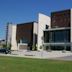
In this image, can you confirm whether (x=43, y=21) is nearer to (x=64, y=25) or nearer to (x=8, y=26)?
(x=64, y=25)

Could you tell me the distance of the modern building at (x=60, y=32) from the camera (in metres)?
92.6

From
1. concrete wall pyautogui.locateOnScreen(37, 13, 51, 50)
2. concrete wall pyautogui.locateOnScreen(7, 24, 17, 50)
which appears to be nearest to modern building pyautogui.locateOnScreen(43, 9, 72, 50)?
concrete wall pyautogui.locateOnScreen(37, 13, 51, 50)

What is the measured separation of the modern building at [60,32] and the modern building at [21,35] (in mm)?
11871

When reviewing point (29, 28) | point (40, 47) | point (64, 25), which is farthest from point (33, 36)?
point (64, 25)

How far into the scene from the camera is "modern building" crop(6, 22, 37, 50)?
114525 millimetres

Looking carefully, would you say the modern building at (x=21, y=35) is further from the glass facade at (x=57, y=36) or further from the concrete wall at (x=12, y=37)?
the glass facade at (x=57, y=36)

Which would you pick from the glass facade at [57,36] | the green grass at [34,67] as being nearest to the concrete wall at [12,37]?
the glass facade at [57,36]

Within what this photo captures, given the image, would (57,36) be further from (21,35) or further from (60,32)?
(21,35)

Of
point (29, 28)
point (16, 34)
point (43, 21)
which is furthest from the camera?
point (16, 34)

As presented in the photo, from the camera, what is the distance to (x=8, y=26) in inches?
5025

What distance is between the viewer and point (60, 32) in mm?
95500

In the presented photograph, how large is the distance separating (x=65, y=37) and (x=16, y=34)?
130 feet

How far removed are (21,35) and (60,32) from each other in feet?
99.5

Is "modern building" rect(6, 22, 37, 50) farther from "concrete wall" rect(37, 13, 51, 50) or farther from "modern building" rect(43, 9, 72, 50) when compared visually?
"modern building" rect(43, 9, 72, 50)
